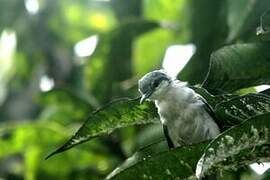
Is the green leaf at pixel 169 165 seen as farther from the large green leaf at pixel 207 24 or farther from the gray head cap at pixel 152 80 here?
the large green leaf at pixel 207 24

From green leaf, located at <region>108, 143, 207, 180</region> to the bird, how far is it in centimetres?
65

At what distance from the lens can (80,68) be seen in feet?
14.8

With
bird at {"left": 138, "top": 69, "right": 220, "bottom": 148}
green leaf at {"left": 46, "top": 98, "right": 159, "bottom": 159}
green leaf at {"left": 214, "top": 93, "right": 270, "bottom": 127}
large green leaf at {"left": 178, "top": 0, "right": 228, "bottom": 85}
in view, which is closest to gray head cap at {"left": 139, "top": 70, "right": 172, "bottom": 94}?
bird at {"left": 138, "top": 69, "right": 220, "bottom": 148}

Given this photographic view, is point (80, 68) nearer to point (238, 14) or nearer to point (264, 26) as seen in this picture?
point (238, 14)

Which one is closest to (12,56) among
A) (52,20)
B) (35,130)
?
(52,20)

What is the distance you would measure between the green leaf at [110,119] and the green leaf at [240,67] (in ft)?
0.73

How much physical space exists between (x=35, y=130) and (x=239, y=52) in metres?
1.61

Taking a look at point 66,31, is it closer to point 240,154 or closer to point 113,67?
point 113,67

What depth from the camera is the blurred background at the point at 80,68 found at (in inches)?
134

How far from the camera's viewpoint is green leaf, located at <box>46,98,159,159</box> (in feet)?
6.47

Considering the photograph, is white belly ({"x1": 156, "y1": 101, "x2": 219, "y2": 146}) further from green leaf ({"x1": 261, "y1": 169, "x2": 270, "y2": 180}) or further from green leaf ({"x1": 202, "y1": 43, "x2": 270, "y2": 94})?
green leaf ({"x1": 261, "y1": 169, "x2": 270, "y2": 180})

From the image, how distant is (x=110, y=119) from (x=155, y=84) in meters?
0.75

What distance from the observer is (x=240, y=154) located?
1684 millimetres

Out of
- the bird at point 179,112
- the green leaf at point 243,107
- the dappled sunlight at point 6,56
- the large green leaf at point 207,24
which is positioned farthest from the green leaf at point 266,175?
the dappled sunlight at point 6,56
